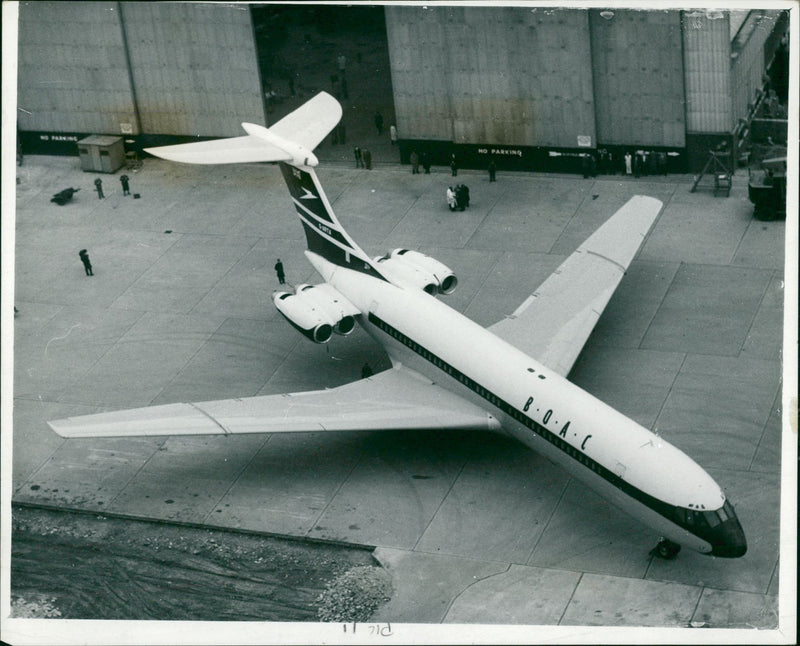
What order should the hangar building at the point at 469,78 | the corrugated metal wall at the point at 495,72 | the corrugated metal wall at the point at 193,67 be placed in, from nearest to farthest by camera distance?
the hangar building at the point at 469,78
the corrugated metal wall at the point at 495,72
the corrugated metal wall at the point at 193,67

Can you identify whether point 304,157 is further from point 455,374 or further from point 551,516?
point 551,516

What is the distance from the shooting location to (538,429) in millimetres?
39812

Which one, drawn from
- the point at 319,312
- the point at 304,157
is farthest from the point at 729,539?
the point at 304,157

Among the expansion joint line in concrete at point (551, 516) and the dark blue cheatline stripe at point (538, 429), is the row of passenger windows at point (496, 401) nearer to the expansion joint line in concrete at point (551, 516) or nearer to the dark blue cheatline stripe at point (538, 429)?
the dark blue cheatline stripe at point (538, 429)

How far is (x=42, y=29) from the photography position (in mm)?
65688

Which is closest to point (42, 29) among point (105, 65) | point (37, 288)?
point (105, 65)

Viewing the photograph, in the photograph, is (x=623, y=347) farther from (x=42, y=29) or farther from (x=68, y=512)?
(x=42, y=29)

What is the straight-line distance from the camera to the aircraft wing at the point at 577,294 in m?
45.6

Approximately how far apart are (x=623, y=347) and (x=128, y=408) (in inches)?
711

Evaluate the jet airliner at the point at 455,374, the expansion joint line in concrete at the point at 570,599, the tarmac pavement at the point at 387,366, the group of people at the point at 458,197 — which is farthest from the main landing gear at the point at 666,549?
the group of people at the point at 458,197

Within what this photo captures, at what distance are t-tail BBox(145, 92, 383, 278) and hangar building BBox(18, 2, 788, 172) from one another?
40.0 ft

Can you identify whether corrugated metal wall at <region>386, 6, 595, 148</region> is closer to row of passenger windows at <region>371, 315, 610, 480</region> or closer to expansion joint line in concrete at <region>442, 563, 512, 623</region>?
row of passenger windows at <region>371, 315, 610, 480</region>

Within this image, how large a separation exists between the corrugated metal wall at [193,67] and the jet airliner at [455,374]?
14.6 metres

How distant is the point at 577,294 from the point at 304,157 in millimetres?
11067
